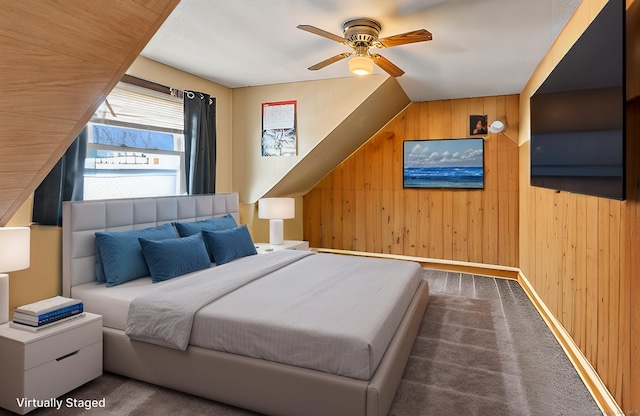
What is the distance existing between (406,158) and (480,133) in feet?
3.45

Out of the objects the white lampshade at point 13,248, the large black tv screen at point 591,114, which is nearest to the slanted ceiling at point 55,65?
the white lampshade at point 13,248

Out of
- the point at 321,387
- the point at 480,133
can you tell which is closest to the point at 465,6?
the point at 321,387

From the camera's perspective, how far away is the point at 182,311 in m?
2.24

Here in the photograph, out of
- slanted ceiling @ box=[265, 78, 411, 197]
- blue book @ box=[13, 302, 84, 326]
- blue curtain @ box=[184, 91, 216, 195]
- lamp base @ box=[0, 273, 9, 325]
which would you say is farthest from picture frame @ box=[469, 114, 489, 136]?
lamp base @ box=[0, 273, 9, 325]

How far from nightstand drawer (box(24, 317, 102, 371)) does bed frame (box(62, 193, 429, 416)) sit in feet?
0.40

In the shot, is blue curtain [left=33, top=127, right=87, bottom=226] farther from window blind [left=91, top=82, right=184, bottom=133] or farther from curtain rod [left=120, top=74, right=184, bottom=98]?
curtain rod [left=120, top=74, right=184, bottom=98]

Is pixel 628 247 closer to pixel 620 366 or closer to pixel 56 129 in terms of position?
pixel 620 366

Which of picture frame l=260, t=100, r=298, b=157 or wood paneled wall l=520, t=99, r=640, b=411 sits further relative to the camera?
picture frame l=260, t=100, r=298, b=157

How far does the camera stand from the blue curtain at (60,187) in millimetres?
2742

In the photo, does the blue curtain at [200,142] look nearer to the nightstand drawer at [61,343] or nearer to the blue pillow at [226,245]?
the blue pillow at [226,245]

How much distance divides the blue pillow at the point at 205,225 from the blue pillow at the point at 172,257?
12.4 inches

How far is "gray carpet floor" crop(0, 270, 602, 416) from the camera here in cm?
208

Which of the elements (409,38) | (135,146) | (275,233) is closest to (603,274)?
(409,38)

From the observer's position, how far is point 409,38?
2660 mm
